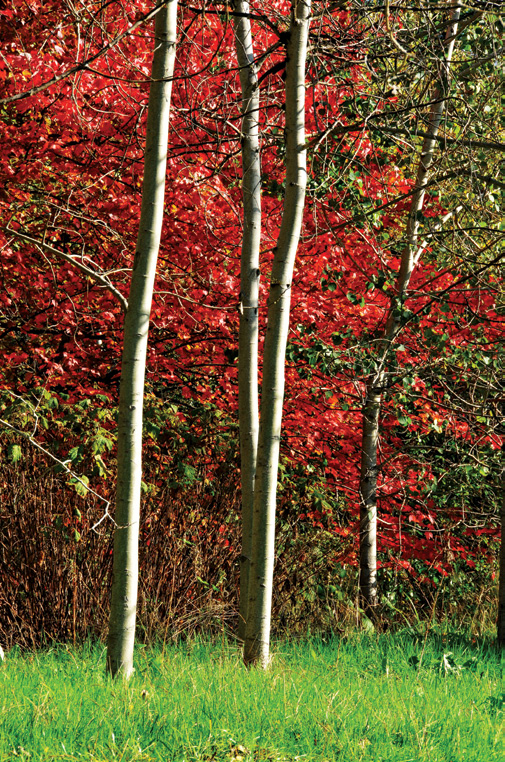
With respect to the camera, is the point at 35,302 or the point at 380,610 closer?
the point at 380,610

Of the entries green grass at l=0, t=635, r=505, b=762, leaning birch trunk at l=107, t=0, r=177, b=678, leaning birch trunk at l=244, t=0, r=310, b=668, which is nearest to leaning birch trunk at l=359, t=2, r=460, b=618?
green grass at l=0, t=635, r=505, b=762

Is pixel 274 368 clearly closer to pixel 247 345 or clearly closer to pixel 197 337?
pixel 247 345

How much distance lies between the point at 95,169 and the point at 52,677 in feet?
14.1

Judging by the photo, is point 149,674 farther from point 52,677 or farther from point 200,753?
point 200,753

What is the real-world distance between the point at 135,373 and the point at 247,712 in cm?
159

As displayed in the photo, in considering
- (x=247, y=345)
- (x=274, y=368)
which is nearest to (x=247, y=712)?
(x=274, y=368)

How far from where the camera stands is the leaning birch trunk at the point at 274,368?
12.4 ft

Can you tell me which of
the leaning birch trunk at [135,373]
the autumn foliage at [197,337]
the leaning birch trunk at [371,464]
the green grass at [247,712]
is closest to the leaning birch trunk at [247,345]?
the autumn foliage at [197,337]

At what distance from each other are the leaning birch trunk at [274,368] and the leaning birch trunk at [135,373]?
26.9 inches

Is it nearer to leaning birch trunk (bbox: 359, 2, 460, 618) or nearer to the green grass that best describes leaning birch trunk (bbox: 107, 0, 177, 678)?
the green grass

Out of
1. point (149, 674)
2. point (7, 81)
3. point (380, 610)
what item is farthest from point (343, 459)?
point (7, 81)

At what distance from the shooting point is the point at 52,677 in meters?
3.54

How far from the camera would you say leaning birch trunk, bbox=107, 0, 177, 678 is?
11.1 feet

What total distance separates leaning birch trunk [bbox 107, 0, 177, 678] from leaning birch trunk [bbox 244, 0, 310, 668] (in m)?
0.68
